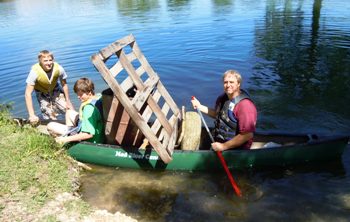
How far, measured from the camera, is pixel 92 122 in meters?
6.59

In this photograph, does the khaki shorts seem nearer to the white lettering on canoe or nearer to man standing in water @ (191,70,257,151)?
the white lettering on canoe

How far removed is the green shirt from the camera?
641 cm

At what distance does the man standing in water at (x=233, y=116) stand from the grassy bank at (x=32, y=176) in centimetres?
249

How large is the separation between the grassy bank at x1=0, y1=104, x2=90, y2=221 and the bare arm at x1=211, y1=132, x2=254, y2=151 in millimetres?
2274

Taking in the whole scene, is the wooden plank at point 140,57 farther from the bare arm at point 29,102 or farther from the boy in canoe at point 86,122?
the bare arm at point 29,102

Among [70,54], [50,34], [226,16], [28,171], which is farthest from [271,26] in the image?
[28,171]

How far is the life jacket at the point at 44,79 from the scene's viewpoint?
7.78 metres

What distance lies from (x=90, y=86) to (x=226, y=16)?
20.2 m

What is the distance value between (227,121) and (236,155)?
0.60 metres

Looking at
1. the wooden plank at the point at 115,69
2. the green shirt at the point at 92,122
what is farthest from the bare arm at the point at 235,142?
the green shirt at the point at 92,122

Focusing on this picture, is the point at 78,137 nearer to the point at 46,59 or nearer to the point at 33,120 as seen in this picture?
the point at 33,120

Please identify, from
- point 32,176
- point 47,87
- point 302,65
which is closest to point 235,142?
point 32,176

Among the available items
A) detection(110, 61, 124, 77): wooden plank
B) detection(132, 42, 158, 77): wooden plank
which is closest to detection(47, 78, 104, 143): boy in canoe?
detection(110, 61, 124, 77): wooden plank

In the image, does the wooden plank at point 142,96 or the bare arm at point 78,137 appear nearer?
the wooden plank at point 142,96
